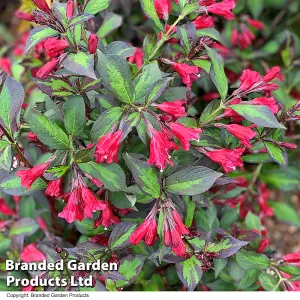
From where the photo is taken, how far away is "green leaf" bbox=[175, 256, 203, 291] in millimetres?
1243

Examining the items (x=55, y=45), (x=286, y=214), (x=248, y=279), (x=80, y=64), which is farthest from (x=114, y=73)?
(x=286, y=214)

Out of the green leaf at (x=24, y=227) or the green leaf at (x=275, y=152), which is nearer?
the green leaf at (x=275, y=152)

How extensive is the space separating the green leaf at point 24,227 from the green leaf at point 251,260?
684mm

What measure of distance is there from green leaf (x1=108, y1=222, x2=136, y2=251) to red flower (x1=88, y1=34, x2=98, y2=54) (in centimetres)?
45

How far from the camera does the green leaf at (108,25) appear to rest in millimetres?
1538

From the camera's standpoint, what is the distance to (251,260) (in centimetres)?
141

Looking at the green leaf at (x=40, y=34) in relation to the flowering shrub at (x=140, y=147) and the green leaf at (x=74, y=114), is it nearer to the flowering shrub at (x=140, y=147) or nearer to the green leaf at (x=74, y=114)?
the flowering shrub at (x=140, y=147)

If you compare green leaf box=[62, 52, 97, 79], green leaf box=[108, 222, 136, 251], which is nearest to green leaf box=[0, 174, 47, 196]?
green leaf box=[108, 222, 136, 251]

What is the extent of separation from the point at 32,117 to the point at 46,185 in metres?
0.22

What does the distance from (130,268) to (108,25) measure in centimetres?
77

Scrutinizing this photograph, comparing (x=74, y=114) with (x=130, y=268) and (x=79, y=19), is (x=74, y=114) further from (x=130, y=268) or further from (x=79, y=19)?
(x=130, y=268)

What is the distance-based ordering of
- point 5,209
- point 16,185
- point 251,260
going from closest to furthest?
point 16,185
point 251,260
point 5,209

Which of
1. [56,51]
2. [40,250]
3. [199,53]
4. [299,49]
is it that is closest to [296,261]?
[199,53]

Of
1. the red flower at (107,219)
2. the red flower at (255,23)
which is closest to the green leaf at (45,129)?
the red flower at (107,219)
